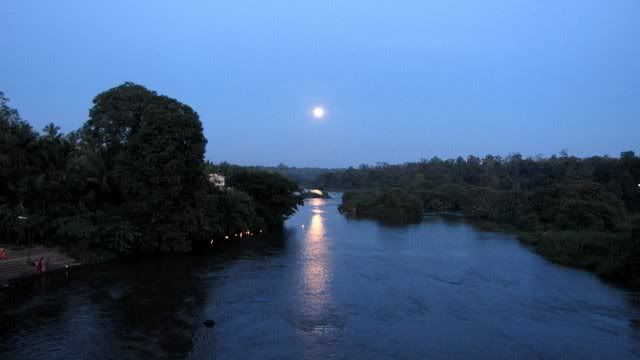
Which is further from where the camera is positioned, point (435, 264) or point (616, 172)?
Answer: point (616, 172)

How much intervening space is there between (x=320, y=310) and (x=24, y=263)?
1502 cm

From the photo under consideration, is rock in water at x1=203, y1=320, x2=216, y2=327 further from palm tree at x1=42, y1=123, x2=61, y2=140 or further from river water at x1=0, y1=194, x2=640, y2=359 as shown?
palm tree at x1=42, y1=123, x2=61, y2=140

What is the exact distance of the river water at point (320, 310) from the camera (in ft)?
54.5

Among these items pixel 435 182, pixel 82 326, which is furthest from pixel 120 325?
pixel 435 182

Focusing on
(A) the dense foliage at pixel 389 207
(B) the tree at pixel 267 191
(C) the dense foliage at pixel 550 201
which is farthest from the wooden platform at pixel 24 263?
(A) the dense foliage at pixel 389 207

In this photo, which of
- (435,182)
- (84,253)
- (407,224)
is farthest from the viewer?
(435,182)

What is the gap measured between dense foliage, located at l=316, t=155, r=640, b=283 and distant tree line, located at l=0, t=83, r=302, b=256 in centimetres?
2376

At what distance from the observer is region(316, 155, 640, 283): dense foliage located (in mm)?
30906

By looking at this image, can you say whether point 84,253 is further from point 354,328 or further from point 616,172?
point 616,172

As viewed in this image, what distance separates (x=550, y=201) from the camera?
4800 cm

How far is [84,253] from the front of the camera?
28109 millimetres

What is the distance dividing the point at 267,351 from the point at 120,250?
16.6 meters

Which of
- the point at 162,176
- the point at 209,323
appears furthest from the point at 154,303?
the point at 162,176

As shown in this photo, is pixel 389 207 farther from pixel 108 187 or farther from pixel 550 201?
pixel 108 187
